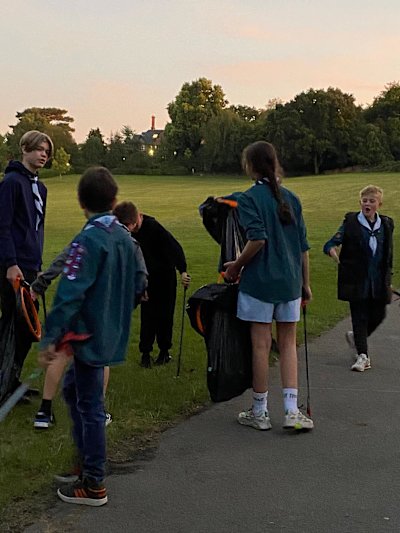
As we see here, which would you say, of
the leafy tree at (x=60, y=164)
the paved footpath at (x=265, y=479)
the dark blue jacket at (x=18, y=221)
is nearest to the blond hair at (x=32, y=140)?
the dark blue jacket at (x=18, y=221)

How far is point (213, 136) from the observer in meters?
101

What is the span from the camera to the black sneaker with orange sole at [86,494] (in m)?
4.19

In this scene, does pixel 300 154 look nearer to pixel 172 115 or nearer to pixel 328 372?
pixel 172 115

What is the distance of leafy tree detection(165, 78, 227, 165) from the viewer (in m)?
112

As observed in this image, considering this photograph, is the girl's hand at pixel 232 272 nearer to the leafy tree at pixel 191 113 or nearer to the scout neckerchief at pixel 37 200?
the scout neckerchief at pixel 37 200

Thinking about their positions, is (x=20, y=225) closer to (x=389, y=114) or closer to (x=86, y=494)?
(x=86, y=494)

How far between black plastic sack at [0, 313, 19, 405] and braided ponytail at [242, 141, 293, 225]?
2122 mm

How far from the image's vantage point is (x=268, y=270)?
5469mm

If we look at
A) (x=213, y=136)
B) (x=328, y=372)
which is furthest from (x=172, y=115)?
(x=328, y=372)

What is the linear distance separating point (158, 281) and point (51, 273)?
108 inches

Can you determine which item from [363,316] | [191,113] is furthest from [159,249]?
[191,113]

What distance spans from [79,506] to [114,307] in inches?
42.4

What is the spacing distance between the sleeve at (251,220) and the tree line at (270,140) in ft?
262

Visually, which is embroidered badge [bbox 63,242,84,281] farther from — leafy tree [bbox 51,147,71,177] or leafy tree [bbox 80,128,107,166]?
leafy tree [bbox 80,128,107,166]
